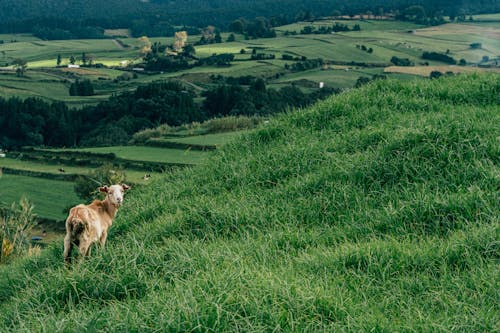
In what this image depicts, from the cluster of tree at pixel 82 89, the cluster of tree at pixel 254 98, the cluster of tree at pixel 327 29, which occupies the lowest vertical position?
the cluster of tree at pixel 82 89

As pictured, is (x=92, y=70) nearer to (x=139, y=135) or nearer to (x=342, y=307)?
(x=139, y=135)

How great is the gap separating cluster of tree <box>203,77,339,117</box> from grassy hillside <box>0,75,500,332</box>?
84599 mm

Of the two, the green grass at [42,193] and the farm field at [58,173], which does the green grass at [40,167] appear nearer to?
the farm field at [58,173]

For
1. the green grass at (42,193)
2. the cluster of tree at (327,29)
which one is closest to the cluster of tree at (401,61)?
the cluster of tree at (327,29)

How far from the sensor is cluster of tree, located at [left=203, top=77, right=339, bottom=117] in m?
101

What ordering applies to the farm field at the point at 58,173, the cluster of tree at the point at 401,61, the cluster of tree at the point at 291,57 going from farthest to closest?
1. the cluster of tree at the point at 291,57
2. the cluster of tree at the point at 401,61
3. the farm field at the point at 58,173

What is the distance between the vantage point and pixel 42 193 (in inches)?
2618

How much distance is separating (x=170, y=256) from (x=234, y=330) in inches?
117

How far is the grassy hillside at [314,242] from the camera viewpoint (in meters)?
7.04

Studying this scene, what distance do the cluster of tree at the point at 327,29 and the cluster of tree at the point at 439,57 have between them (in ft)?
141

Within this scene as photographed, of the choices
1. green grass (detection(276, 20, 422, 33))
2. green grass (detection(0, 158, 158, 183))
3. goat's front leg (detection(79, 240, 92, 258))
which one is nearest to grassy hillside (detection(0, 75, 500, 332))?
goat's front leg (detection(79, 240, 92, 258))

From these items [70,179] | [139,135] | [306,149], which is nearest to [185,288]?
[306,149]

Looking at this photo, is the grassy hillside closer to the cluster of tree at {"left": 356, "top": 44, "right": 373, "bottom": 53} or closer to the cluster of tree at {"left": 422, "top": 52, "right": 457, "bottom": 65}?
the cluster of tree at {"left": 422, "top": 52, "right": 457, "bottom": 65}

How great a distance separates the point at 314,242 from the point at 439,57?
410 ft
